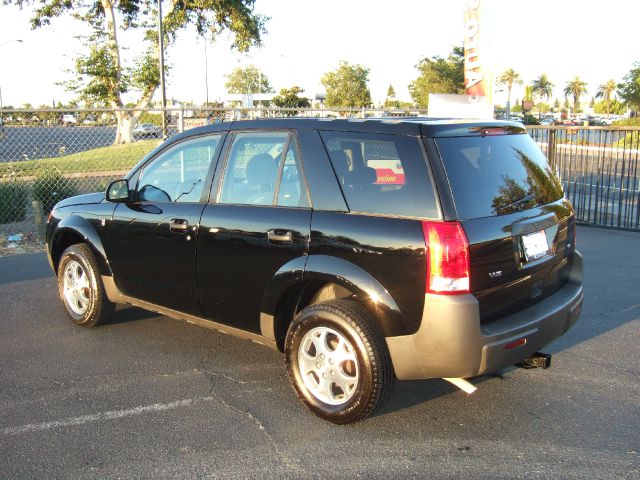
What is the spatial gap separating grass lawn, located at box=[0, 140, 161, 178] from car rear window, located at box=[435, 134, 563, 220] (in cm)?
1001

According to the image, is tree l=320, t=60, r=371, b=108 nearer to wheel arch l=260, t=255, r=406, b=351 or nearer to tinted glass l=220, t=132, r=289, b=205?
tinted glass l=220, t=132, r=289, b=205

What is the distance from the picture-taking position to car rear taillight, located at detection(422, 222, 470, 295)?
3330 millimetres

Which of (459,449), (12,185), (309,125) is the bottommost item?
(459,449)

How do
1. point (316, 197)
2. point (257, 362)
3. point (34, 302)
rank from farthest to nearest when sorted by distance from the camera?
point (34, 302) → point (257, 362) → point (316, 197)

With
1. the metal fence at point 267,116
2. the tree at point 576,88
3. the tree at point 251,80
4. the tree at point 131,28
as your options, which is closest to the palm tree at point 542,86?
the tree at point 576,88

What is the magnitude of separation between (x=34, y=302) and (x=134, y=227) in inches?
88.8

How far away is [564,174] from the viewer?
1166cm

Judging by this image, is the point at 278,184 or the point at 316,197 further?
the point at 278,184

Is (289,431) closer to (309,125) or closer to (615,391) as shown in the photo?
(309,125)

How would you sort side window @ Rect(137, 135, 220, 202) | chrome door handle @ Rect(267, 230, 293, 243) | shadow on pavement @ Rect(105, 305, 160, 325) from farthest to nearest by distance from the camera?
1. shadow on pavement @ Rect(105, 305, 160, 325)
2. side window @ Rect(137, 135, 220, 202)
3. chrome door handle @ Rect(267, 230, 293, 243)

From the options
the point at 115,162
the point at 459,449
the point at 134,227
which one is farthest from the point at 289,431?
the point at 115,162

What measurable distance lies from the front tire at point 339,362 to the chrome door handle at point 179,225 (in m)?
1.19

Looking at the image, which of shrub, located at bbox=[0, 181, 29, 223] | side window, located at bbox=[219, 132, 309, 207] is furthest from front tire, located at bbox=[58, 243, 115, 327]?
shrub, located at bbox=[0, 181, 29, 223]

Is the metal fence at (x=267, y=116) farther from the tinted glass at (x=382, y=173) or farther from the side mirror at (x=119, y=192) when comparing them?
the tinted glass at (x=382, y=173)
